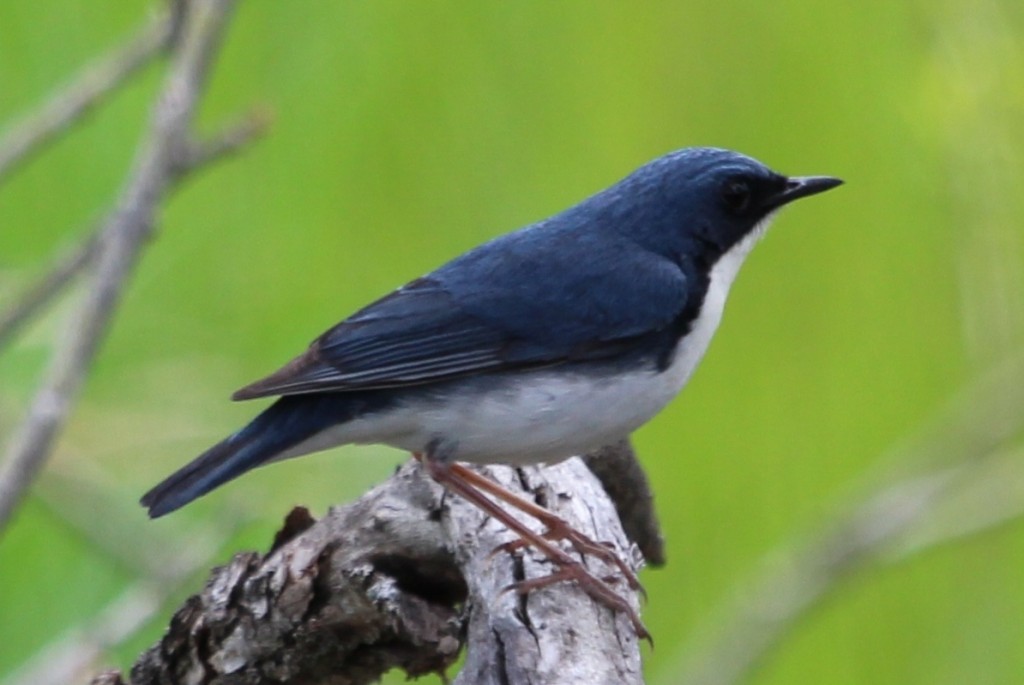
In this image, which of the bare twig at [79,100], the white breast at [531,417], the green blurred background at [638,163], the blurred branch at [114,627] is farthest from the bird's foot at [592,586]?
the green blurred background at [638,163]

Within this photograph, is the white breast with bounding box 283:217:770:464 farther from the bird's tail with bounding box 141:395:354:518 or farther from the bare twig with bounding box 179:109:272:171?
the bare twig with bounding box 179:109:272:171

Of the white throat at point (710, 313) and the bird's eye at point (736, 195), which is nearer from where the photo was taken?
the white throat at point (710, 313)

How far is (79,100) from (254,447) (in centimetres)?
86

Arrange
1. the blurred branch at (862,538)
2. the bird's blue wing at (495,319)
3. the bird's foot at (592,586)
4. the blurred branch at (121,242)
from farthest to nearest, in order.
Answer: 1. the blurred branch at (862,538)
2. the bird's blue wing at (495,319)
3. the bird's foot at (592,586)
4. the blurred branch at (121,242)

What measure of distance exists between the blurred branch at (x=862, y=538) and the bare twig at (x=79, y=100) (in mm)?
2353

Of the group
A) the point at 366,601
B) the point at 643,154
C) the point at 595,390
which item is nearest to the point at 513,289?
the point at 595,390

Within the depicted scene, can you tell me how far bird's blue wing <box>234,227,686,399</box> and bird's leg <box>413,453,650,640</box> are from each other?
22 centimetres

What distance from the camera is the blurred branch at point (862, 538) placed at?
449 centimetres

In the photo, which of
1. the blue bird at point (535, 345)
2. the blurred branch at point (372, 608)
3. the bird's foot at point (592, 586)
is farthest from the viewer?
the blue bird at point (535, 345)

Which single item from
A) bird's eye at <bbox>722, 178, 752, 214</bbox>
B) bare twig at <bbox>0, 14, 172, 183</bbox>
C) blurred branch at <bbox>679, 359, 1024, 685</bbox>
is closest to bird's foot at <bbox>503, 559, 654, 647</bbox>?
bird's eye at <bbox>722, 178, 752, 214</bbox>

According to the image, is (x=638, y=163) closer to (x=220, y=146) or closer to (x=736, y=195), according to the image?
(x=736, y=195)

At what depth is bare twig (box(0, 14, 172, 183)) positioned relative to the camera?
3.44 m

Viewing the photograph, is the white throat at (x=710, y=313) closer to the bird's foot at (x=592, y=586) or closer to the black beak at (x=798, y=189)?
the black beak at (x=798, y=189)

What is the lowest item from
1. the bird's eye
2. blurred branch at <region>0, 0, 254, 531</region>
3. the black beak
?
the black beak
